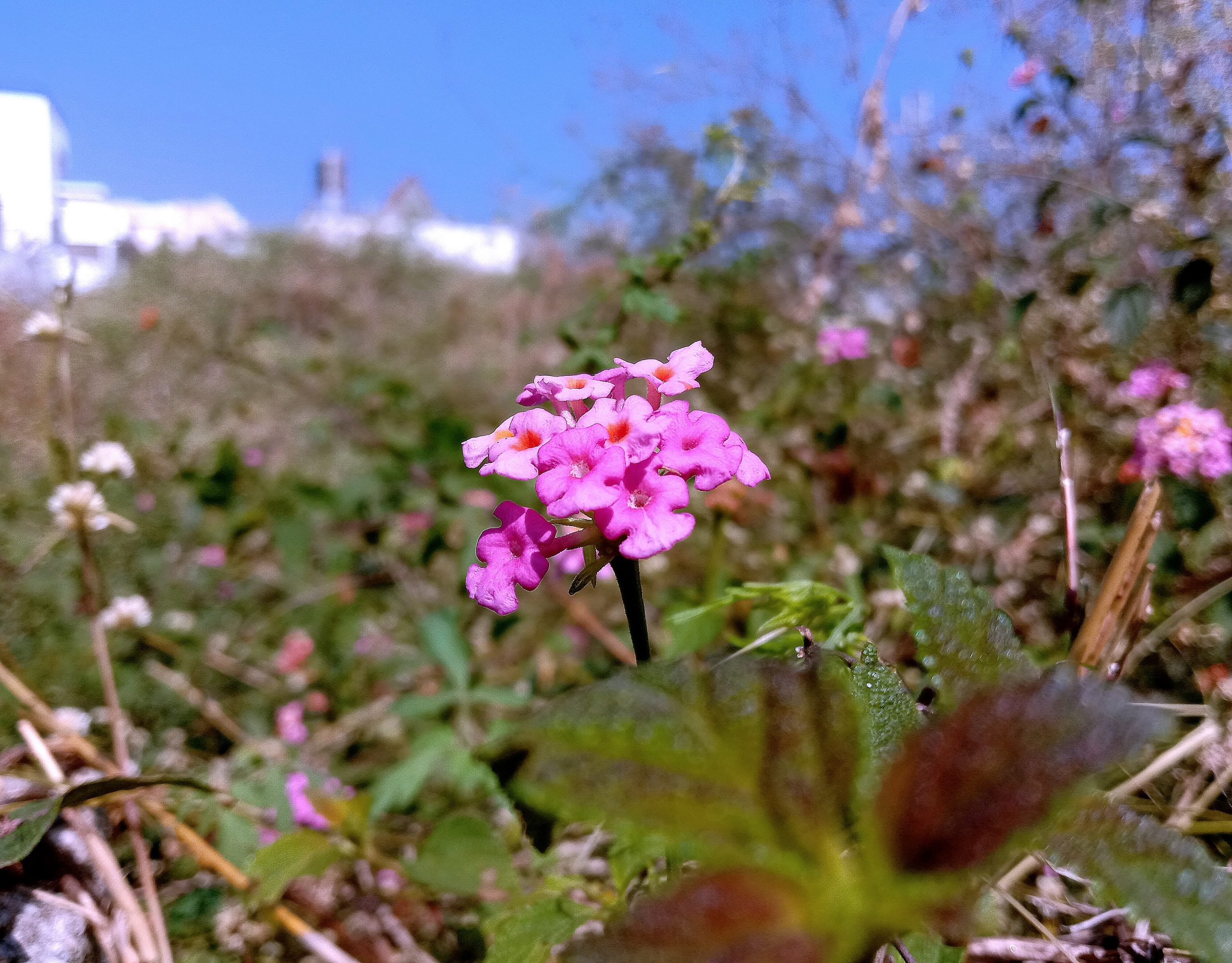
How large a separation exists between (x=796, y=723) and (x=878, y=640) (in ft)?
3.53

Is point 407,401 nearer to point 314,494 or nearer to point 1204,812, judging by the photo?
point 314,494

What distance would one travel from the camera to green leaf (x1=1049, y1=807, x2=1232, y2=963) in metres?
0.35

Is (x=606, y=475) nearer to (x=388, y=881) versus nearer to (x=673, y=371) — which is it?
(x=673, y=371)

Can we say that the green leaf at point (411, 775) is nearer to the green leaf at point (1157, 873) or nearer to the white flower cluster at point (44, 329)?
the white flower cluster at point (44, 329)

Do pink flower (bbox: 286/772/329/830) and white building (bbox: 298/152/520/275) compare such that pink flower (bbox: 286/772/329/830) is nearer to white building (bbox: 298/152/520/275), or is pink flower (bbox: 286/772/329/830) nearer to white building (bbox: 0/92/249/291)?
white building (bbox: 0/92/249/291)

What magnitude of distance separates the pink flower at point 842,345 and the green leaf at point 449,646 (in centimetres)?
108

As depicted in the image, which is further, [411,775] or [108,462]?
[108,462]

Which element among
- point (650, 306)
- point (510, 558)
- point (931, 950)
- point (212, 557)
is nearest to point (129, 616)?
point (212, 557)

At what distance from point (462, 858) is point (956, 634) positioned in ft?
1.97

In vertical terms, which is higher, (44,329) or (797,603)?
(44,329)

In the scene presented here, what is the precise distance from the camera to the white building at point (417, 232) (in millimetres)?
6617

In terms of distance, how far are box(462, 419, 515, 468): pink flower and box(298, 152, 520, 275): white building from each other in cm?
564

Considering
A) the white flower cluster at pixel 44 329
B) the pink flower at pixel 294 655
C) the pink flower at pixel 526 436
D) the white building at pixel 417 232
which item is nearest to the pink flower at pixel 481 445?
the pink flower at pixel 526 436

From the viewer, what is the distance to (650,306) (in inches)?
47.3
